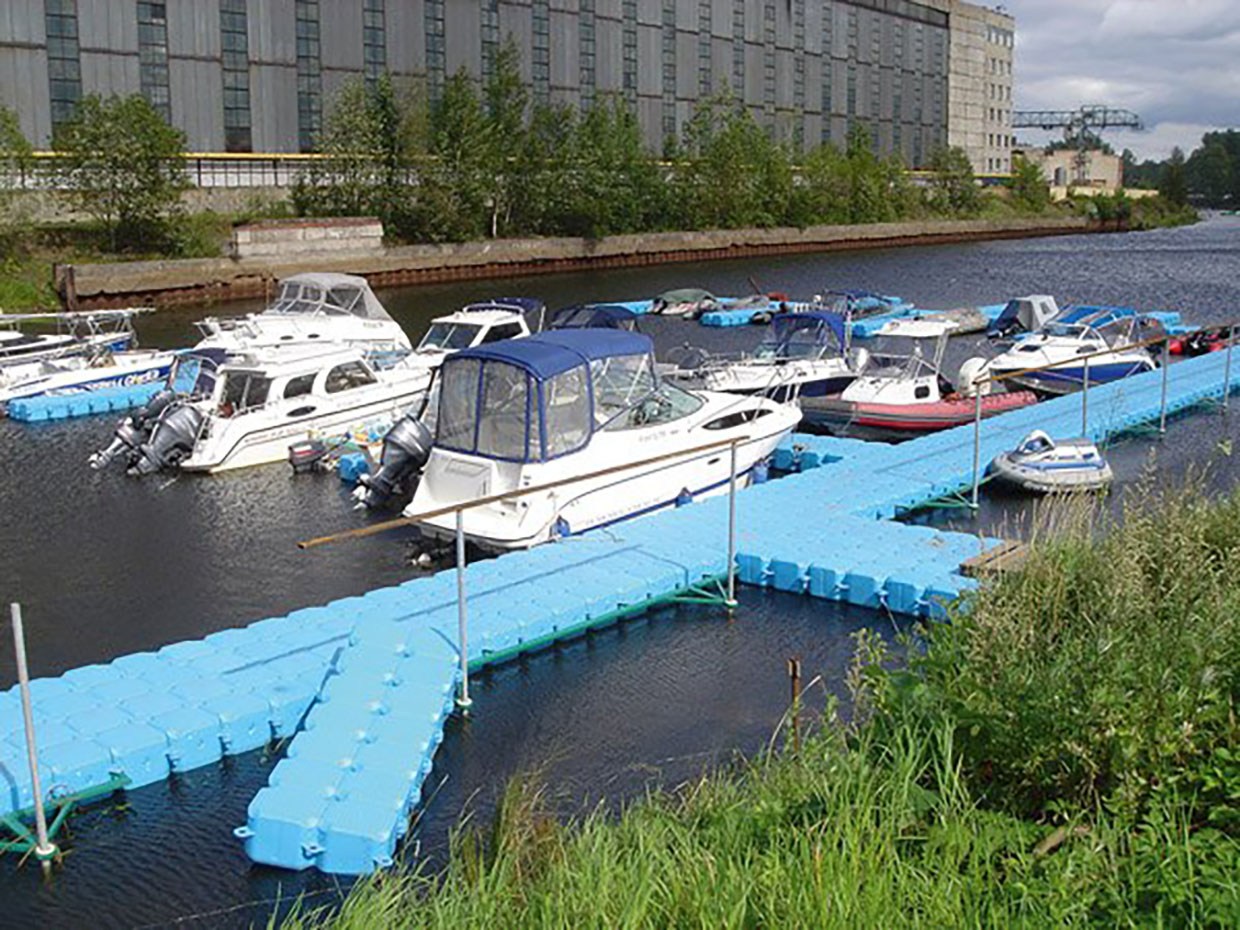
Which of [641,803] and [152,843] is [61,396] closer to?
[152,843]

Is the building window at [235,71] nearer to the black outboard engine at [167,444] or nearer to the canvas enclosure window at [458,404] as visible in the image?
the black outboard engine at [167,444]

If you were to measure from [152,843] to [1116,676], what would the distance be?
7.07 meters

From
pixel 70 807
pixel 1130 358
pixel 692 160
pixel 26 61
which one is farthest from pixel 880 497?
pixel 692 160

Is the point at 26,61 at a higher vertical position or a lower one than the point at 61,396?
higher

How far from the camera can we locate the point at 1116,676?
7699mm

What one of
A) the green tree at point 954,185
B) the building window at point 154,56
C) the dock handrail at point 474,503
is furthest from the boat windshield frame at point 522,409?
the green tree at point 954,185

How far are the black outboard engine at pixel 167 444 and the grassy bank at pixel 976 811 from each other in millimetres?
15360

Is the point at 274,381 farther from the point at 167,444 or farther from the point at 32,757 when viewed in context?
the point at 32,757

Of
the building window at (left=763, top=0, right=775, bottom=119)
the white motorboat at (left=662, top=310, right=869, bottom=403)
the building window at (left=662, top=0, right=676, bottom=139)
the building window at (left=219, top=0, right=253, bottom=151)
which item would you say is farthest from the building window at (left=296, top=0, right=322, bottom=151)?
the white motorboat at (left=662, top=310, right=869, bottom=403)

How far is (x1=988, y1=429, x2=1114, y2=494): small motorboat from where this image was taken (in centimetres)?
1991

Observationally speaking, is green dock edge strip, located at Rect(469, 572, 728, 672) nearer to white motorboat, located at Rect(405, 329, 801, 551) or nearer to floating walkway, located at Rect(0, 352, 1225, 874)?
floating walkway, located at Rect(0, 352, 1225, 874)

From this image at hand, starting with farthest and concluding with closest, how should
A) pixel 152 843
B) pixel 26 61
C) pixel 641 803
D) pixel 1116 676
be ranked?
1. pixel 26 61
2. pixel 152 843
3. pixel 641 803
4. pixel 1116 676

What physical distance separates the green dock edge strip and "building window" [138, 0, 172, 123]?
2184 inches

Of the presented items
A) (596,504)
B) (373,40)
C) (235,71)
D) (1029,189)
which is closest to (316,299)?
(596,504)
